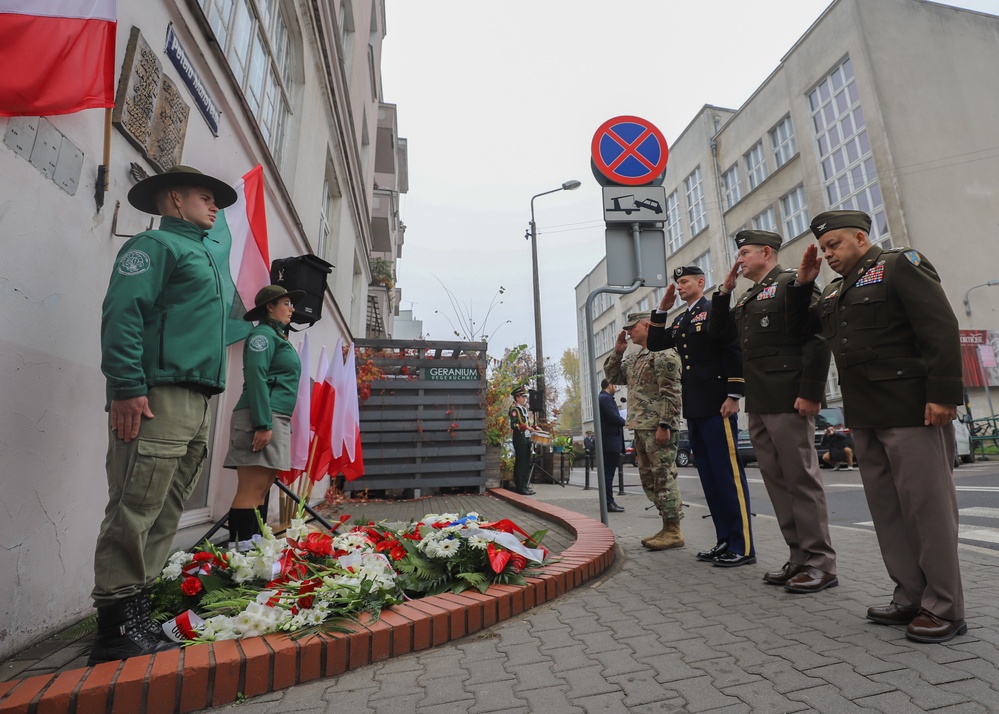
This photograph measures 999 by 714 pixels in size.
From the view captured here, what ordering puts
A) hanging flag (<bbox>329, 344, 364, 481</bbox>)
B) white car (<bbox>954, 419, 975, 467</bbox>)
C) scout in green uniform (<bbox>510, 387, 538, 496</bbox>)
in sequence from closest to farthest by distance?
hanging flag (<bbox>329, 344, 364, 481</bbox>)
scout in green uniform (<bbox>510, 387, 538, 496</bbox>)
white car (<bbox>954, 419, 975, 467</bbox>)

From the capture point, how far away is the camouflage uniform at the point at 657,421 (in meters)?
4.54

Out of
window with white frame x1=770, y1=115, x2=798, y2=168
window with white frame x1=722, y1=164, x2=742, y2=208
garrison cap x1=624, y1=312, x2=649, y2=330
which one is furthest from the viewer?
window with white frame x1=722, y1=164, x2=742, y2=208

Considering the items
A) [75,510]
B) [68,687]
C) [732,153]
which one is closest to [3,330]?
[75,510]

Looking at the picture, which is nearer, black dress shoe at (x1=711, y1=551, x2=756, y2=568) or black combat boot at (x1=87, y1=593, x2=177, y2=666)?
black combat boot at (x1=87, y1=593, x2=177, y2=666)

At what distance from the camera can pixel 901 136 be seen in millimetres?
20688

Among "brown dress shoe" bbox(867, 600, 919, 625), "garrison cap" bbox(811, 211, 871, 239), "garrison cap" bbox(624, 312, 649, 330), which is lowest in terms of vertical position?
"brown dress shoe" bbox(867, 600, 919, 625)

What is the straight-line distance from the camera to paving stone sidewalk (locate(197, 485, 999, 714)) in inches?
73.7

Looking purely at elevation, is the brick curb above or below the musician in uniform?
below

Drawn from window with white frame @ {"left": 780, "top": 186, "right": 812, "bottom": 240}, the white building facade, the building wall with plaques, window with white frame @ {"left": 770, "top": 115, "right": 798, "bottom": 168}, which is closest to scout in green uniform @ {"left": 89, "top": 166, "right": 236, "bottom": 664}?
the building wall with plaques

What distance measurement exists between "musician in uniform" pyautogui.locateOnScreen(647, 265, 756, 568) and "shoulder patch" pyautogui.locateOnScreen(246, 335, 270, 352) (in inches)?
112

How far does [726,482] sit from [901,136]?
76.2ft

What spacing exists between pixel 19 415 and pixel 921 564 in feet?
12.4

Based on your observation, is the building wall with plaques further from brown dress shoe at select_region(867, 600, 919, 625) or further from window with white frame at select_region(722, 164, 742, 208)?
window with white frame at select_region(722, 164, 742, 208)

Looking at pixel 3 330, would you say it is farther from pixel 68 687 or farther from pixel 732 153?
pixel 732 153
